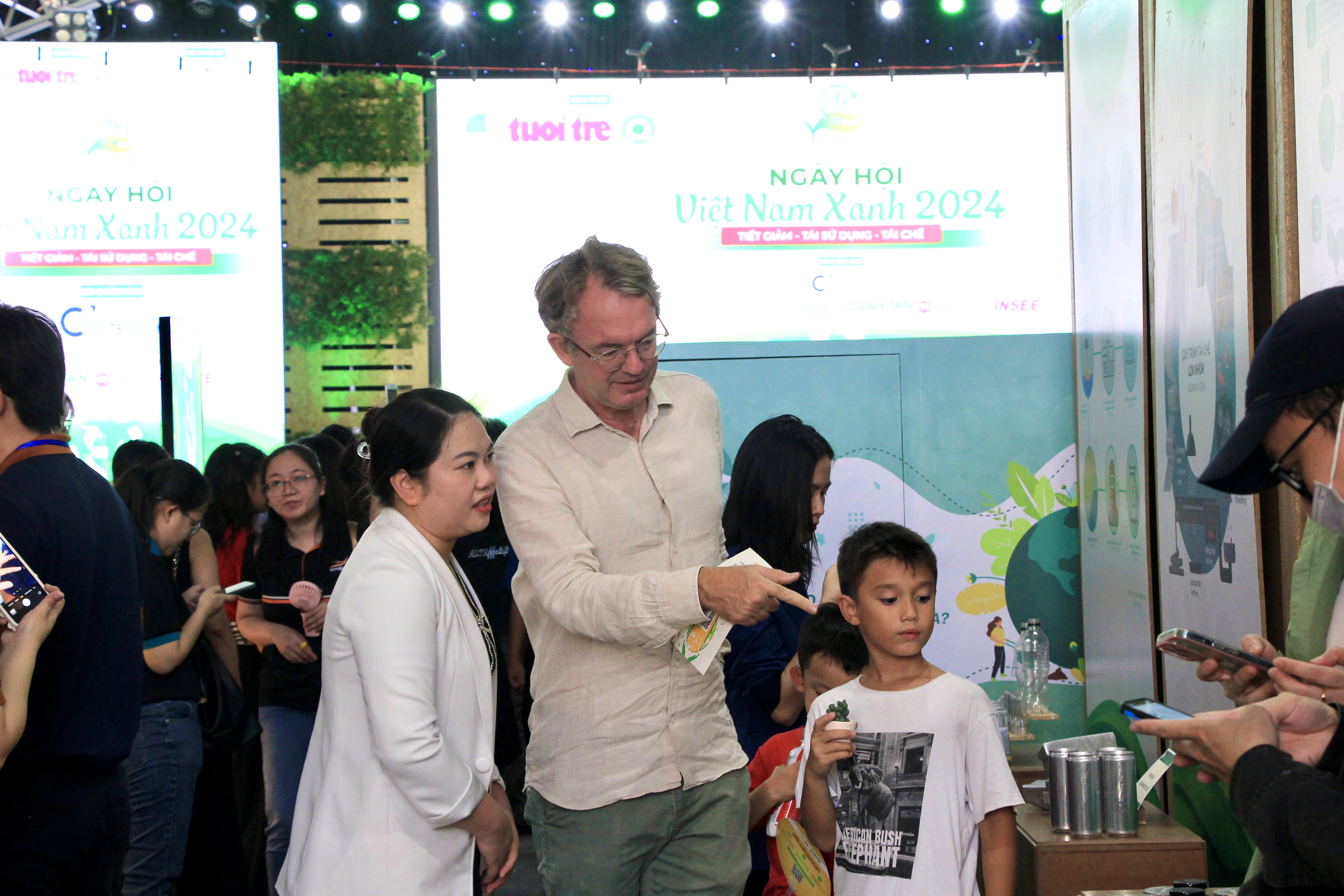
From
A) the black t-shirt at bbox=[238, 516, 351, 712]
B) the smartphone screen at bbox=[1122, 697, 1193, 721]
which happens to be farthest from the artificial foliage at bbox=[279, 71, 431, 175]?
the smartphone screen at bbox=[1122, 697, 1193, 721]

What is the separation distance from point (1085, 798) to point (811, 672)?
818 mm

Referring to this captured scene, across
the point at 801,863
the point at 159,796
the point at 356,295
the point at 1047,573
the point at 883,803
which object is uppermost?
the point at 356,295

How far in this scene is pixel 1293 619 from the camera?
2170 mm

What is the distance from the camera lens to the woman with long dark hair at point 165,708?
315 cm

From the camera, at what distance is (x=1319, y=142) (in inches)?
109

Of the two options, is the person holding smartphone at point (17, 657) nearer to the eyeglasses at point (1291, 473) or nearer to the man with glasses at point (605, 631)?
the man with glasses at point (605, 631)

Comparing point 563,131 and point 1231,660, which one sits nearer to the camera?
point 1231,660

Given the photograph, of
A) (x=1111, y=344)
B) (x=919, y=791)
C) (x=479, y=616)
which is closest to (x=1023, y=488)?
(x=1111, y=344)

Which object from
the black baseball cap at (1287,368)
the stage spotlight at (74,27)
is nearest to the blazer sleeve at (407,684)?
the black baseball cap at (1287,368)

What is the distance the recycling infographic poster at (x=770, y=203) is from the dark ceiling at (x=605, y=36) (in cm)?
57

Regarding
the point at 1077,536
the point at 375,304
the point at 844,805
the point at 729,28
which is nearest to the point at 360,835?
the point at 844,805

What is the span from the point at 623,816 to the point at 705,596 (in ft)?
1.43

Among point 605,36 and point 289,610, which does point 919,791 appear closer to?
point 289,610

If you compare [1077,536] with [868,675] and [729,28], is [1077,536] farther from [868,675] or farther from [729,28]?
[729,28]
